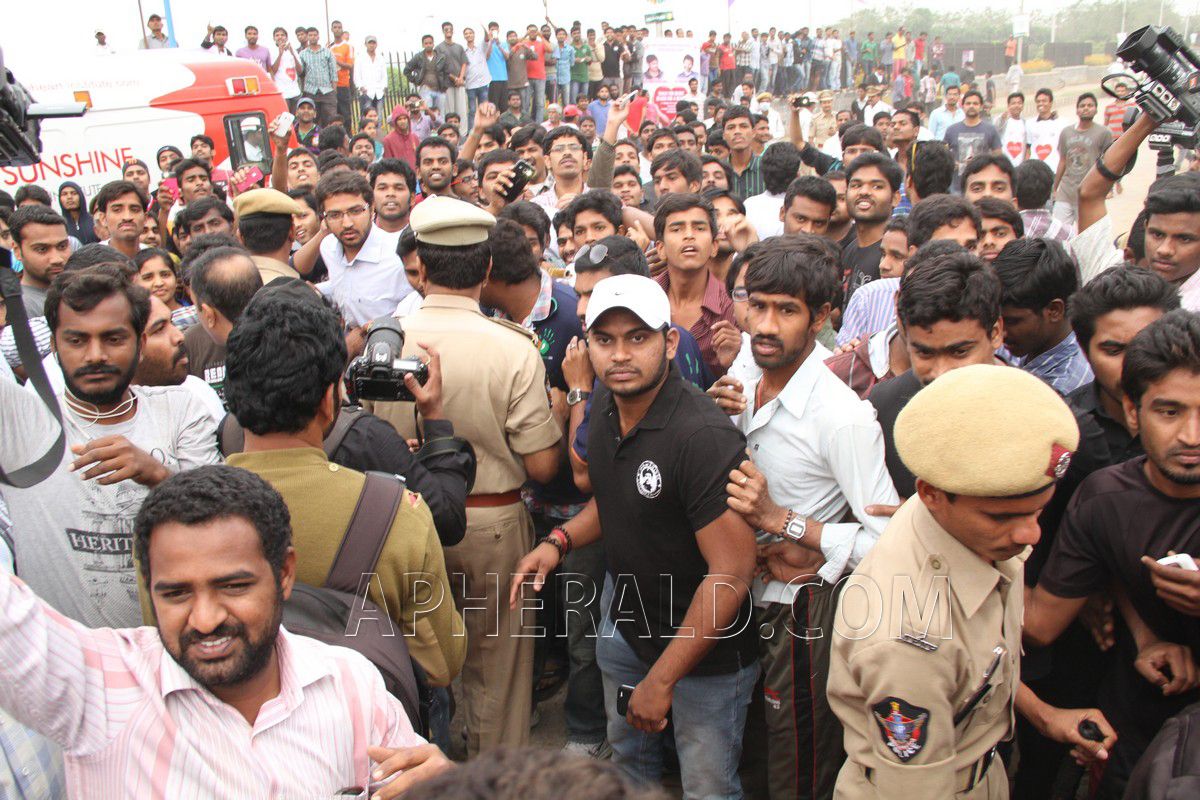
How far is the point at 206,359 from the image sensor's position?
3.81 meters

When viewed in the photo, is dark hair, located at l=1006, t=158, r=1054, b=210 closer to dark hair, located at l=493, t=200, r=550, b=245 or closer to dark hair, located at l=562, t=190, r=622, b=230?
dark hair, located at l=562, t=190, r=622, b=230

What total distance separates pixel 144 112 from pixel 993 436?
475 inches

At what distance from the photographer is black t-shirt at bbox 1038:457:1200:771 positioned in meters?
2.26

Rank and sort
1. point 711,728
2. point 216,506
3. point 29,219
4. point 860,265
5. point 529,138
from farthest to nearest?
point 529,138, point 860,265, point 29,219, point 711,728, point 216,506

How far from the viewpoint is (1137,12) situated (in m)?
34.6

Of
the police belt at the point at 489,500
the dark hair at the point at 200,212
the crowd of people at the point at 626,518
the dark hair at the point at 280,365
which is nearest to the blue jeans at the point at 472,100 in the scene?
the dark hair at the point at 200,212

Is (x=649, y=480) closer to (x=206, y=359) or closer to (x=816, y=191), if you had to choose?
(x=206, y=359)

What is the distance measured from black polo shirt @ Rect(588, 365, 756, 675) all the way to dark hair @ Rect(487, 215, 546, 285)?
1.09m

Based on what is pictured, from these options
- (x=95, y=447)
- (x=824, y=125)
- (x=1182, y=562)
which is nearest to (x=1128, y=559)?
(x=1182, y=562)

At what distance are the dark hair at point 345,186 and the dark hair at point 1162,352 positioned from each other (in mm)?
4200

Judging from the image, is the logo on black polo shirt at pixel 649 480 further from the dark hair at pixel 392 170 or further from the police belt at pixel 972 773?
the dark hair at pixel 392 170

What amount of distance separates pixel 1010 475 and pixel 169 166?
33.6 ft

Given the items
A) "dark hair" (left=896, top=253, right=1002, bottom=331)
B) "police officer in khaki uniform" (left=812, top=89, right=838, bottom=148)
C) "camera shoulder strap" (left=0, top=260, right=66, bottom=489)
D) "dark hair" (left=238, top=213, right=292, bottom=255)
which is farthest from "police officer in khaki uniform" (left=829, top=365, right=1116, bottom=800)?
"police officer in khaki uniform" (left=812, top=89, right=838, bottom=148)

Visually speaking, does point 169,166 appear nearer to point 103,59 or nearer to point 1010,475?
point 103,59
